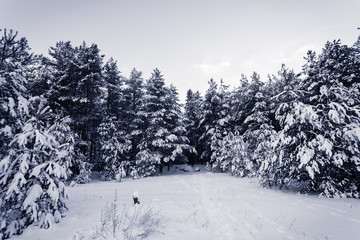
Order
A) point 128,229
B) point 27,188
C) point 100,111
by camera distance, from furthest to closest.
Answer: point 100,111, point 27,188, point 128,229

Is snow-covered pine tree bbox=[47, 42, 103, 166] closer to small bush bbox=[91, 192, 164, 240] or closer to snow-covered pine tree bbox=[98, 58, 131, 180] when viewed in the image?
snow-covered pine tree bbox=[98, 58, 131, 180]

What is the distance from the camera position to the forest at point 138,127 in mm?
5480

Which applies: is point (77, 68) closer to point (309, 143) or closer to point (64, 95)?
point (64, 95)

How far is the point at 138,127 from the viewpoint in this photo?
2395 centimetres

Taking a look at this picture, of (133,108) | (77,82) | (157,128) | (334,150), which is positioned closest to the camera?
(334,150)

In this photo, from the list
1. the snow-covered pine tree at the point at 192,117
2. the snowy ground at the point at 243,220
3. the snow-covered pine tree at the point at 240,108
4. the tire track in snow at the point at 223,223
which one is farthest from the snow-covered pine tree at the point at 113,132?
the snow-covered pine tree at the point at 240,108

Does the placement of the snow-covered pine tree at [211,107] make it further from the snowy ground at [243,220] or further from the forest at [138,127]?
the snowy ground at [243,220]

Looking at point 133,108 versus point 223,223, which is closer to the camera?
point 223,223

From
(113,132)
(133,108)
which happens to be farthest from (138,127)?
(113,132)

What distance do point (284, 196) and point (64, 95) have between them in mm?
20071

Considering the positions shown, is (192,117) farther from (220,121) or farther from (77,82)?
(77,82)

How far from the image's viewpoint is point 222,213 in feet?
22.8

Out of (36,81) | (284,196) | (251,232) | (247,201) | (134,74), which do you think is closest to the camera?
(251,232)

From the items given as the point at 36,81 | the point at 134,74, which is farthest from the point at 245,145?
the point at 36,81
